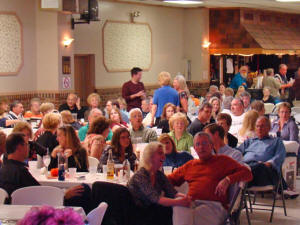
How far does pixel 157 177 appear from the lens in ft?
19.2

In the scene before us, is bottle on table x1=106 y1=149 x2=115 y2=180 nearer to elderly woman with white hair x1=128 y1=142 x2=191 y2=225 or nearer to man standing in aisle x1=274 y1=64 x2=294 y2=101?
elderly woman with white hair x1=128 y1=142 x2=191 y2=225

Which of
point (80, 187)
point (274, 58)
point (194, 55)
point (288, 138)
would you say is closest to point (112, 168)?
point (80, 187)

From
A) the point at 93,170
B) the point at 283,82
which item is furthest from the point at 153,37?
the point at 93,170

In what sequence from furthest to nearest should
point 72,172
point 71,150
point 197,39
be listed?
1. point 197,39
2. point 71,150
3. point 72,172

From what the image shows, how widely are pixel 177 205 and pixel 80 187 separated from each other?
886mm

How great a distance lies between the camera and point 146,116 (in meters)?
12.3

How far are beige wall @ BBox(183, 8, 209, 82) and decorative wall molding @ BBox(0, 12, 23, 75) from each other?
7505mm

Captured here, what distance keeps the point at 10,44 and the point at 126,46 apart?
4.55 m

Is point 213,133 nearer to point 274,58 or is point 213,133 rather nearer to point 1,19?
point 1,19

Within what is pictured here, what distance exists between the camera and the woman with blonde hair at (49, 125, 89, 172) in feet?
23.1

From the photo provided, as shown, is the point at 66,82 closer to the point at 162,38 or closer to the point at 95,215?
the point at 162,38

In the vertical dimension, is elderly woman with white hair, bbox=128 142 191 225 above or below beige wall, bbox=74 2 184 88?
below

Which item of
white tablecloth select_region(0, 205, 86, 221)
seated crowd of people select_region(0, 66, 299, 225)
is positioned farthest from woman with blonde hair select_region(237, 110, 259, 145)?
white tablecloth select_region(0, 205, 86, 221)

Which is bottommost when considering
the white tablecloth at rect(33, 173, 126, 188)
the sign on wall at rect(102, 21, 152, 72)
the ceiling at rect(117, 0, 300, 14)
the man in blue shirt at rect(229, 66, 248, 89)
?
the white tablecloth at rect(33, 173, 126, 188)
